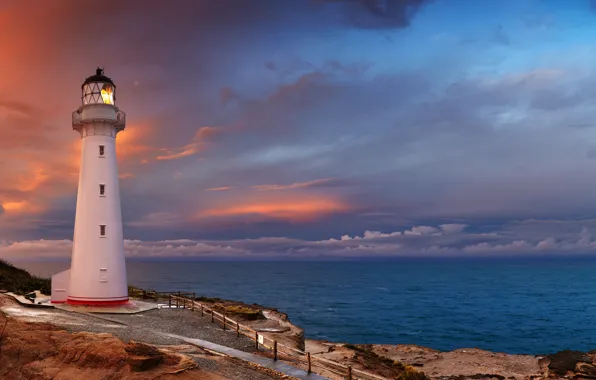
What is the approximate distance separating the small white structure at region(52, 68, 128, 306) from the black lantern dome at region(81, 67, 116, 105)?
6 cm

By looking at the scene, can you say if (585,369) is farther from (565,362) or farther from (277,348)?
(277,348)

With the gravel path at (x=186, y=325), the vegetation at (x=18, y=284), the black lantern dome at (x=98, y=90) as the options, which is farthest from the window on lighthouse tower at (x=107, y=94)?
the vegetation at (x=18, y=284)

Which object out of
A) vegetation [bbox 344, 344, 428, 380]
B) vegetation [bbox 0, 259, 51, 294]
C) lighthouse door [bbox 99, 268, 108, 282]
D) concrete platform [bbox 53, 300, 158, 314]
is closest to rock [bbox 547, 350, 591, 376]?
vegetation [bbox 344, 344, 428, 380]

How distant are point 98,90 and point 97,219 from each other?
28.5ft

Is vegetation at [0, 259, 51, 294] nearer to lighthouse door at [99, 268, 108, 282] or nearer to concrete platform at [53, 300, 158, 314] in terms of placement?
concrete platform at [53, 300, 158, 314]

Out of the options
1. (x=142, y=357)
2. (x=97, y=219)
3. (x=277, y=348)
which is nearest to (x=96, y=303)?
(x=97, y=219)

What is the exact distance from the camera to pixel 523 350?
5372 centimetres

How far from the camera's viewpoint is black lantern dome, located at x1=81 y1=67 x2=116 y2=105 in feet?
103

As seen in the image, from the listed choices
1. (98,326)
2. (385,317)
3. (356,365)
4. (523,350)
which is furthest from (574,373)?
(385,317)

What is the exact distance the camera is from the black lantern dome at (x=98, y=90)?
103ft

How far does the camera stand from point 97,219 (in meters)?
29.9

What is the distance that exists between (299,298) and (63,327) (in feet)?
290

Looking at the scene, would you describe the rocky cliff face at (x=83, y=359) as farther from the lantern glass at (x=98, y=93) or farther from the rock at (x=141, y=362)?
the lantern glass at (x=98, y=93)

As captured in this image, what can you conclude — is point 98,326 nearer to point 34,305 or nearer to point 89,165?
point 34,305
